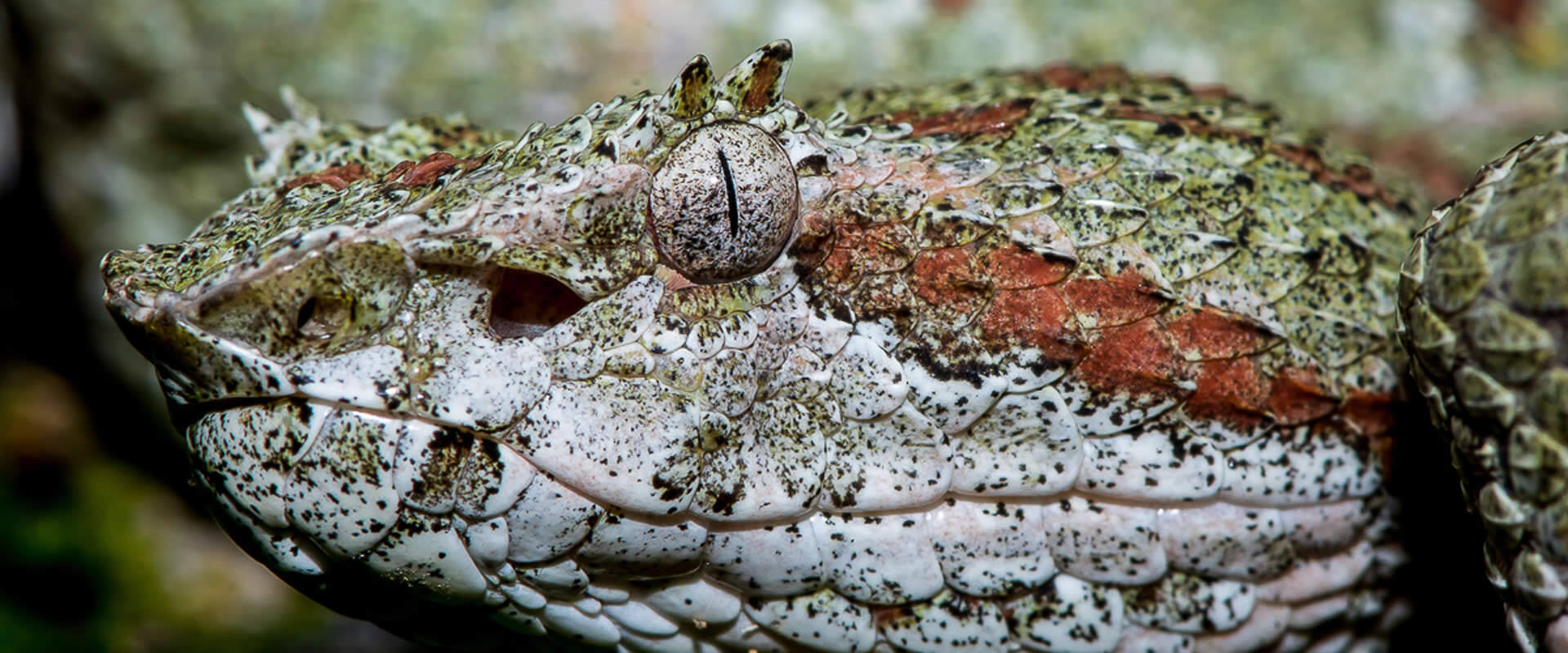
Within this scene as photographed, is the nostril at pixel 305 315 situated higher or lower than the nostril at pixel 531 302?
lower

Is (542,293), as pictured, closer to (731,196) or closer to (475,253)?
(475,253)

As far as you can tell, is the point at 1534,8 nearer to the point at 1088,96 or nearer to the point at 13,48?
the point at 1088,96

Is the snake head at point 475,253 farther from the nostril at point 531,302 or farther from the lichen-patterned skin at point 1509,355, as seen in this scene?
the lichen-patterned skin at point 1509,355

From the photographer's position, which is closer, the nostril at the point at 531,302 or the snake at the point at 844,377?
the snake at the point at 844,377

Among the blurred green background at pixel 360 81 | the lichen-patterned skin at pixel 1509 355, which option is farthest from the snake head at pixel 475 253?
the blurred green background at pixel 360 81

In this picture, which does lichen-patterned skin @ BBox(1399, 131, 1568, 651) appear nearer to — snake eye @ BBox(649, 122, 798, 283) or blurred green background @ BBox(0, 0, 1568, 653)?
snake eye @ BBox(649, 122, 798, 283)

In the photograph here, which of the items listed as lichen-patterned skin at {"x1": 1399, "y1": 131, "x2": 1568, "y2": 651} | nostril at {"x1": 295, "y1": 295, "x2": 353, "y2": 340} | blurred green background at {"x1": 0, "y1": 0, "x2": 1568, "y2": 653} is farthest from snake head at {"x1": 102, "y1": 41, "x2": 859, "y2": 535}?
blurred green background at {"x1": 0, "y1": 0, "x2": 1568, "y2": 653}

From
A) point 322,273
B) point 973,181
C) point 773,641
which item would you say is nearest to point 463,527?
point 322,273

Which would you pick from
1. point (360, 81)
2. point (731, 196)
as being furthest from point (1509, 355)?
point (360, 81)
